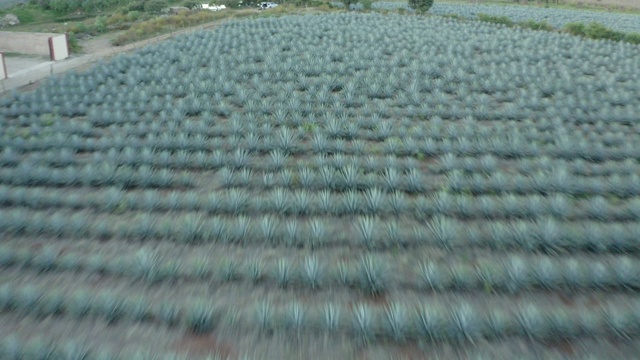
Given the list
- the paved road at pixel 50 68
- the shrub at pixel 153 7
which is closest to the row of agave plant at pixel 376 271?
the paved road at pixel 50 68

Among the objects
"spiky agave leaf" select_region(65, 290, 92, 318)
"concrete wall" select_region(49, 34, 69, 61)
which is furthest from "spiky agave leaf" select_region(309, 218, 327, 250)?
"concrete wall" select_region(49, 34, 69, 61)

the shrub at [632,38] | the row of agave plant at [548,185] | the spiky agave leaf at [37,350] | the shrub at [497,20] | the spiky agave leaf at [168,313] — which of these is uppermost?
the shrub at [497,20]

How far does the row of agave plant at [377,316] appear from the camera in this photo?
389 cm

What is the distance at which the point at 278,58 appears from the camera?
13.7 metres

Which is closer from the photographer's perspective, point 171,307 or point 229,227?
point 171,307

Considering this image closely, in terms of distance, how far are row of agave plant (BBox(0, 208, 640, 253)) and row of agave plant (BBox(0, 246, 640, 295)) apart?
0.91 ft

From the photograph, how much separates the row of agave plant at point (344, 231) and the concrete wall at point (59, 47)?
46.0 ft

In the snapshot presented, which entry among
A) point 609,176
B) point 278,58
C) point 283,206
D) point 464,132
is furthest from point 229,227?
point 278,58

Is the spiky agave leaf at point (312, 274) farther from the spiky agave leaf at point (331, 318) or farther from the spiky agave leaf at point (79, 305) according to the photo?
the spiky agave leaf at point (79, 305)

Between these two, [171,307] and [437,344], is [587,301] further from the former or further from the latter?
[171,307]

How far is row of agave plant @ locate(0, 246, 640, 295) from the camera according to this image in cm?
448

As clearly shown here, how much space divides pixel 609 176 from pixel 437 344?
15.5 ft

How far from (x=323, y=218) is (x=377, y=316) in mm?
1889

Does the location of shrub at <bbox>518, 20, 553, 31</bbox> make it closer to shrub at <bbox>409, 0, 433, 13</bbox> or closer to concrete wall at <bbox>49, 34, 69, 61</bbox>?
shrub at <bbox>409, 0, 433, 13</bbox>
